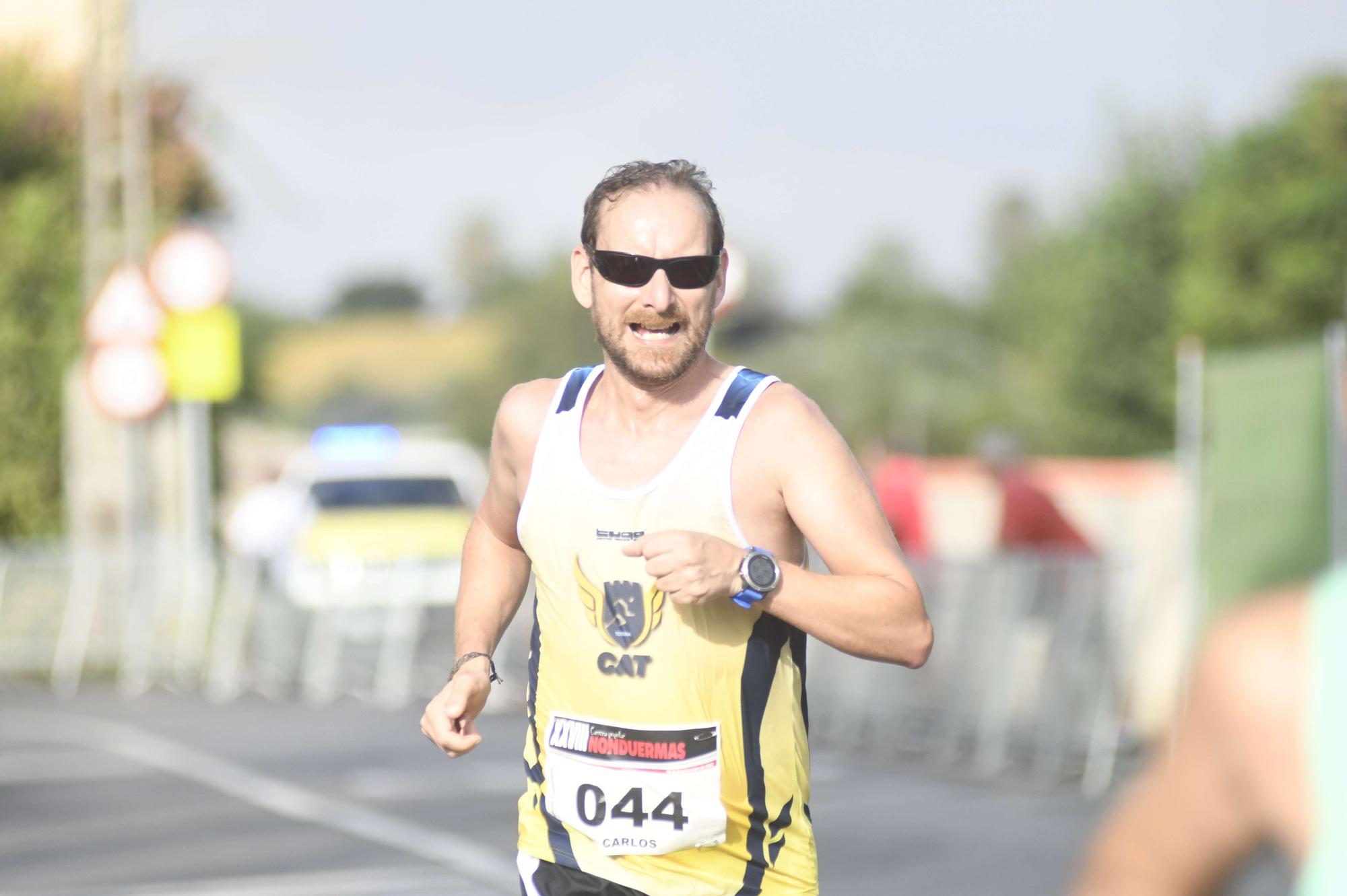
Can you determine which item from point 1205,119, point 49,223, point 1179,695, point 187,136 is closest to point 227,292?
point 49,223

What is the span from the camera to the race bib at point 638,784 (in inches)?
148

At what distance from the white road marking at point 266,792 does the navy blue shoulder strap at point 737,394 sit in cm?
497

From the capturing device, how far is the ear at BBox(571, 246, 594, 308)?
13.1 feet

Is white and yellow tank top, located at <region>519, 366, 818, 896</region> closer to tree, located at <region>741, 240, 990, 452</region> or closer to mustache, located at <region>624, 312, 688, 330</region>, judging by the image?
mustache, located at <region>624, 312, 688, 330</region>

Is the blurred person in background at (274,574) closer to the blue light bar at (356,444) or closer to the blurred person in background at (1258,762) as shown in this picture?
the blue light bar at (356,444)

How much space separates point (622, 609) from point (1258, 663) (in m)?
2.19

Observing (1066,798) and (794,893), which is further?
(1066,798)

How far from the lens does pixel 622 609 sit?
12.4 feet

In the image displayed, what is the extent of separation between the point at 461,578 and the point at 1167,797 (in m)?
2.75

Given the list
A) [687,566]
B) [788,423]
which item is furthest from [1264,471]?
[687,566]

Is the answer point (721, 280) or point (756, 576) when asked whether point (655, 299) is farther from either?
point (756, 576)

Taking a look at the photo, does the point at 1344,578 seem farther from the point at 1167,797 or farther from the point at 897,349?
the point at 897,349

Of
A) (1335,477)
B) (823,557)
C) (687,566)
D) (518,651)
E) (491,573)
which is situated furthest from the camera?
(518,651)

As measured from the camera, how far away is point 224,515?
102ft
